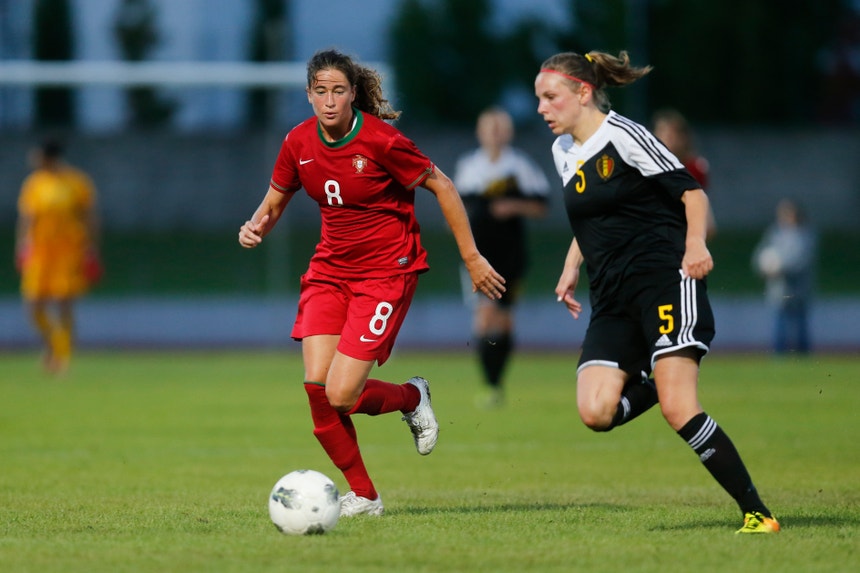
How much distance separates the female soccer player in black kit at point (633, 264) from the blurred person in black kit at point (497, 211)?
6.35 metres

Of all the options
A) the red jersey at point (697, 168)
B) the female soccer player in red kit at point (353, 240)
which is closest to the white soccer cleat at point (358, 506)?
the female soccer player in red kit at point (353, 240)

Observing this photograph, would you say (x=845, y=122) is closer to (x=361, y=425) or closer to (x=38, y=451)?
(x=361, y=425)

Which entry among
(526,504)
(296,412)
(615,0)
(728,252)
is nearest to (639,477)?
(526,504)

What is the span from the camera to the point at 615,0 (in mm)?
33875

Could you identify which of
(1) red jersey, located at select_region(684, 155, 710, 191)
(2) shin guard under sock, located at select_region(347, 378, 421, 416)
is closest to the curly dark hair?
(2) shin guard under sock, located at select_region(347, 378, 421, 416)

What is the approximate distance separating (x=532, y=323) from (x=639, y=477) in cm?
1646

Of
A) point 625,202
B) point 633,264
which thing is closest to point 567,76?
point 625,202

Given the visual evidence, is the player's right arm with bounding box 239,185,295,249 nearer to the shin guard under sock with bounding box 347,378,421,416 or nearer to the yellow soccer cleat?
the shin guard under sock with bounding box 347,378,421,416

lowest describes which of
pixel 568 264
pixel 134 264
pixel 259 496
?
pixel 134 264

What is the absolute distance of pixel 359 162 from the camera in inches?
261

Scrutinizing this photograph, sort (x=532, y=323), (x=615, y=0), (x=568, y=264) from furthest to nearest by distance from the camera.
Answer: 1. (x=615, y=0)
2. (x=532, y=323)
3. (x=568, y=264)

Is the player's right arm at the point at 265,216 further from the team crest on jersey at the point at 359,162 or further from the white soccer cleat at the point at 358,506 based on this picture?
the white soccer cleat at the point at 358,506

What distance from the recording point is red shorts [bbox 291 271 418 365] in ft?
21.9

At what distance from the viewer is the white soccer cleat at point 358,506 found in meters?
6.69
